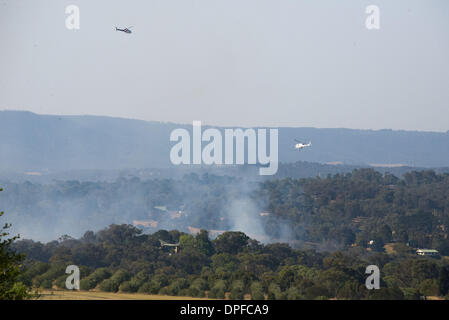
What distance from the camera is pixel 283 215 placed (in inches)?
7239

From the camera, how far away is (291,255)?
87875mm

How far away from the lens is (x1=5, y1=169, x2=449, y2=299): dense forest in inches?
2108

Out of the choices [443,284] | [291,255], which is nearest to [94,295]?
[443,284]

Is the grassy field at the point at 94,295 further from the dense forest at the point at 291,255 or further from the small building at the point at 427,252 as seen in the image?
the small building at the point at 427,252

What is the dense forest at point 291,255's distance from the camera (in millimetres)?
53531

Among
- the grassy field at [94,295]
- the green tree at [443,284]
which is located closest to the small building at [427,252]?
the green tree at [443,284]

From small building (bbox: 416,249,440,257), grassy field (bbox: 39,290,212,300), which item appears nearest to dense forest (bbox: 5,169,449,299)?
small building (bbox: 416,249,440,257)

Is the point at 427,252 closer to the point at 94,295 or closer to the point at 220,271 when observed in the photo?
the point at 220,271

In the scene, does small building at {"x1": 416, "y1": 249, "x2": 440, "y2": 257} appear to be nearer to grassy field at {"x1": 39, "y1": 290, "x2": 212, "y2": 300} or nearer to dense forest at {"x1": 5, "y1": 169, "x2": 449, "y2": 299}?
dense forest at {"x1": 5, "y1": 169, "x2": 449, "y2": 299}

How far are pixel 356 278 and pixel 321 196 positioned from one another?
420 feet

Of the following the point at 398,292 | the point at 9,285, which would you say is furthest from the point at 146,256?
the point at 9,285
